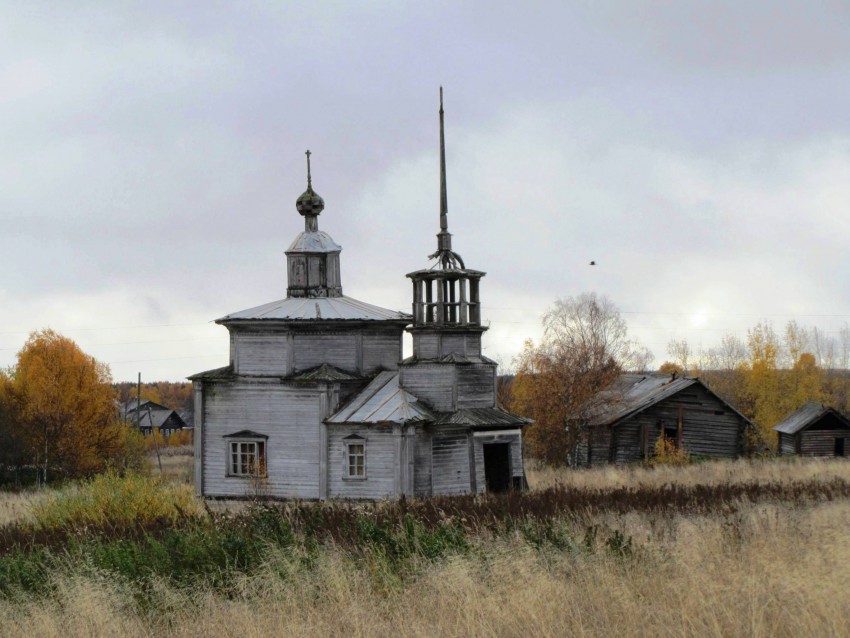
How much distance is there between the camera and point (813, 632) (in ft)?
24.3

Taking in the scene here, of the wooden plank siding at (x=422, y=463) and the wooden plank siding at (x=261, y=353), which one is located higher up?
the wooden plank siding at (x=261, y=353)

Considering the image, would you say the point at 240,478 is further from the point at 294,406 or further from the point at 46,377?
the point at 46,377

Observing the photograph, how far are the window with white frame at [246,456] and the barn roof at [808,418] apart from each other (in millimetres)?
25402

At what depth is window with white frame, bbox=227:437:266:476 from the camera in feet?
92.9

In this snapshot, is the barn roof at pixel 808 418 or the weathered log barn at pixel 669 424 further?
the barn roof at pixel 808 418

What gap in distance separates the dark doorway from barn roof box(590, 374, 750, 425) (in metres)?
13.1

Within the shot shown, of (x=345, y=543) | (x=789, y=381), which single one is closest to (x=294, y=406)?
(x=345, y=543)

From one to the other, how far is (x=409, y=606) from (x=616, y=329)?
39123mm

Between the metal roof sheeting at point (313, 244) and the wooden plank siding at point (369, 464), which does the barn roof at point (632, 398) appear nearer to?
the metal roof sheeting at point (313, 244)

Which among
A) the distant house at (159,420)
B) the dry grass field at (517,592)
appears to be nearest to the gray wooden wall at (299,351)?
the dry grass field at (517,592)

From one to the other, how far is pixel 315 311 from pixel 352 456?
174 inches

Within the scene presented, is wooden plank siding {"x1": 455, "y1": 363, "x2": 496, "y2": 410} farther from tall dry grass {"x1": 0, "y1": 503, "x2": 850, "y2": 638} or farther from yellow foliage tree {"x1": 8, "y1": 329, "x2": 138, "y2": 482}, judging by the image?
yellow foliage tree {"x1": 8, "y1": 329, "x2": 138, "y2": 482}

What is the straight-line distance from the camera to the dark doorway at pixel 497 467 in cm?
2733

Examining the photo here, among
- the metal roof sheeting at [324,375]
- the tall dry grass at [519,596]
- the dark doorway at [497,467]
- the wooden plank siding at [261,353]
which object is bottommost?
the tall dry grass at [519,596]
